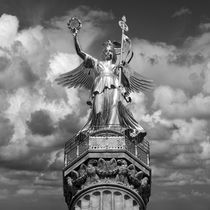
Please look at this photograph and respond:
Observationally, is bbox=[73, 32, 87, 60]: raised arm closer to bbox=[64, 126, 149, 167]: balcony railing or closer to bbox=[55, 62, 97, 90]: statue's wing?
bbox=[55, 62, 97, 90]: statue's wing

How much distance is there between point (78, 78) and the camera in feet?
142

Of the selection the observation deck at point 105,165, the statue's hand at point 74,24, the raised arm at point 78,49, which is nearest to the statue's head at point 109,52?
the raised arm at point 78,49

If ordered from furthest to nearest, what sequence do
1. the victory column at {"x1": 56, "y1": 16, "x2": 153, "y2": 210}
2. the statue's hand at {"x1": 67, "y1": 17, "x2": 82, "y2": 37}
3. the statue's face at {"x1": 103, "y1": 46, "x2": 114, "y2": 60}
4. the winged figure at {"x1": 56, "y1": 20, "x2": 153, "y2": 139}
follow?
the statue's face at {"x1": 103, "y1": 46, "x2": 114, "y2": 60}, the statue's hand at {"x1": 67, "y1": 17, "x2": 82, "y2": 37}, the winged figure at {"x1": 56, "y1": 20, "x2": 153, "y2": 139}, the victory column at {"x1": 56, "y1": 16, "x2": 153, "y2": 210}

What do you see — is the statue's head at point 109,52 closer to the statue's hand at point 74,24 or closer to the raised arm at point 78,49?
the raised arm at point 78,49

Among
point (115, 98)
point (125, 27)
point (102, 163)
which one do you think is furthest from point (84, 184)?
point (125, 27)

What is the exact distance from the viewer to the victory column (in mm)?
35656

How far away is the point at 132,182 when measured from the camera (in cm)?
3628

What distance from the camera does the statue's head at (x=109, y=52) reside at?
139 feet

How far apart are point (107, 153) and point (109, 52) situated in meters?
8.95

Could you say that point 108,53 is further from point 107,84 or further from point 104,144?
point 104,144

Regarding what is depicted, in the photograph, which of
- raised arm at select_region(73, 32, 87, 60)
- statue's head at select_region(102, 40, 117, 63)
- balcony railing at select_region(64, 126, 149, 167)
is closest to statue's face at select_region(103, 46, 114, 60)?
statue's head at select_region(102, 40, 117, 63)

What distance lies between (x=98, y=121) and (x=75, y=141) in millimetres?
2359

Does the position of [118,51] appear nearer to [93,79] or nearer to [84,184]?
[93,79]

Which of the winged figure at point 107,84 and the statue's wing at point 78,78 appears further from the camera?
the statue's wing at point 78,78
